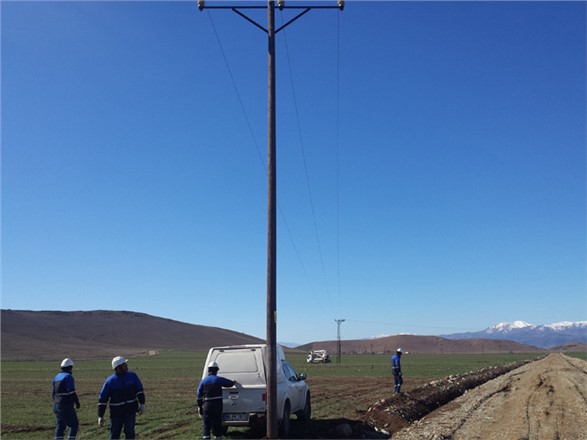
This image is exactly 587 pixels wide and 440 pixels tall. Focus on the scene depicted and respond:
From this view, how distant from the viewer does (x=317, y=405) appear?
23.3m

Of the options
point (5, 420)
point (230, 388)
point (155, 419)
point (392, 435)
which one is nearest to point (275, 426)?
point (230, 388)

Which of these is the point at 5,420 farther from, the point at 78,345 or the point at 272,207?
the point at 78,345

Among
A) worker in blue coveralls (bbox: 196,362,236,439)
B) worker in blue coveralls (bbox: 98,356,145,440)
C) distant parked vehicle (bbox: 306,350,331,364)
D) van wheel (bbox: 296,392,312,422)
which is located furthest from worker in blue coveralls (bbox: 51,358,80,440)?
distant parked vehicle (bbox: 306,350,331,364)

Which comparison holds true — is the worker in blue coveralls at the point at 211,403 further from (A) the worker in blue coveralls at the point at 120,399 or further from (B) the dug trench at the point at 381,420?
(B) the dug trench at the point at 381,420

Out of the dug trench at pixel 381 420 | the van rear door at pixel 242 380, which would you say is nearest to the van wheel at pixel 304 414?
the dug trench at pixel 381 420

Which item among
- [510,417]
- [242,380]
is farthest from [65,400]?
[510,417]

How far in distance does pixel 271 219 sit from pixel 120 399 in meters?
4.71

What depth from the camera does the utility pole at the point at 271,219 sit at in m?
13.2

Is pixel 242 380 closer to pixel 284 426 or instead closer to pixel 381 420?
pixel 284 426

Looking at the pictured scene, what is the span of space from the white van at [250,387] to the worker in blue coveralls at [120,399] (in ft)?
7.72

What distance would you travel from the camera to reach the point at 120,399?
11352 mm

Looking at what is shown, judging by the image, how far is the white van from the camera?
14.1 meters

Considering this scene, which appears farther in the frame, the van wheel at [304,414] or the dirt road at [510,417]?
the van wheel at [304,414]

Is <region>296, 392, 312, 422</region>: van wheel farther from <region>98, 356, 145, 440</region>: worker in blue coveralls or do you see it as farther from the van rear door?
<region>98, 356, 145, 440</region>: worker in blue coveralls
